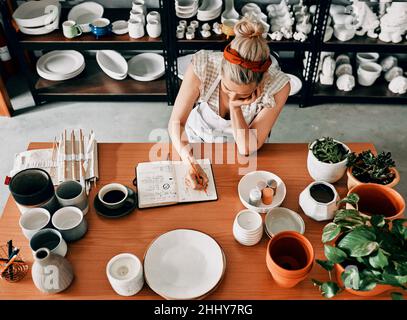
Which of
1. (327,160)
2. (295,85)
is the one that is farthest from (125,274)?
(295,85)

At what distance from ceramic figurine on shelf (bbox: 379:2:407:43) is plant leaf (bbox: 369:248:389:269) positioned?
7.31 ft

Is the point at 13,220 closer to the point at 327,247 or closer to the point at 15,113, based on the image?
the point at 327,247

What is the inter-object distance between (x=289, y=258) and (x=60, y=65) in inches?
100

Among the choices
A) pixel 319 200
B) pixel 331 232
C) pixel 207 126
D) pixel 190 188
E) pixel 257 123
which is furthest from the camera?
pixel 207 126

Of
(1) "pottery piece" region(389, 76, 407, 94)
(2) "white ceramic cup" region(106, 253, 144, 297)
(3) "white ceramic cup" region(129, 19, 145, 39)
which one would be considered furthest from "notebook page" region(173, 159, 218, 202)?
(1) "pottery piece" region(389, 76, 407, 94)

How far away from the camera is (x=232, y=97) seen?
1808 mm

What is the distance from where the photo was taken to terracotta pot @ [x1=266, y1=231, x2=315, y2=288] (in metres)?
1.29

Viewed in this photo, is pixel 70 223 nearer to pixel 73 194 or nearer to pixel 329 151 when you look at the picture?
pixel 73 194

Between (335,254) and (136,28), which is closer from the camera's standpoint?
(335,254)

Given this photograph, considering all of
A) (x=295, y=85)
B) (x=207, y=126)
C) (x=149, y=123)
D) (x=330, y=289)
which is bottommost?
(x=149, y=123)

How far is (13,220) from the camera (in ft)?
5.08

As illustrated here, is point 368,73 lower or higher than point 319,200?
lower

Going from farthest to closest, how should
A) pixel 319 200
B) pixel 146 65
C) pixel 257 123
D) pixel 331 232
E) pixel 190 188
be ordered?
pixel 146 65 → pixel 257 123 → pixel 190 188 → pixel 319 200 → pixel 331 232

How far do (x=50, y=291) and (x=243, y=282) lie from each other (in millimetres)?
620
